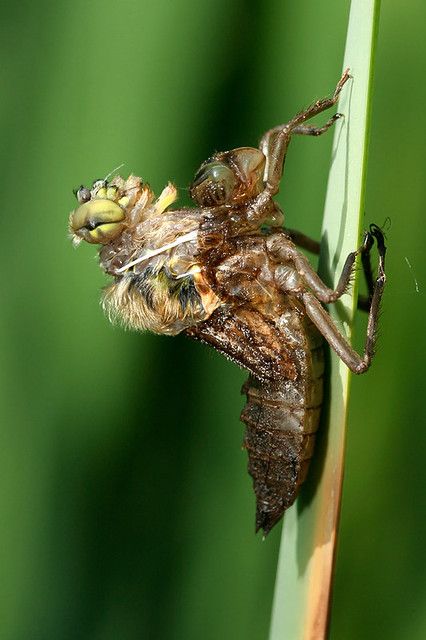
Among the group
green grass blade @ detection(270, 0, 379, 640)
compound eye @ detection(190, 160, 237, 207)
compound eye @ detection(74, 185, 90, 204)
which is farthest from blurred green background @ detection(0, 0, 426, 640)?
green grass blade @ detection(270, 0, 379, 640)

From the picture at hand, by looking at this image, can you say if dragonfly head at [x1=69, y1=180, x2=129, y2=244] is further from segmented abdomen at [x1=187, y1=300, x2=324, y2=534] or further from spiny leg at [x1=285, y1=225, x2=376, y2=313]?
spiny leg at [x1=285, y1=225, x2=376, y2=313]

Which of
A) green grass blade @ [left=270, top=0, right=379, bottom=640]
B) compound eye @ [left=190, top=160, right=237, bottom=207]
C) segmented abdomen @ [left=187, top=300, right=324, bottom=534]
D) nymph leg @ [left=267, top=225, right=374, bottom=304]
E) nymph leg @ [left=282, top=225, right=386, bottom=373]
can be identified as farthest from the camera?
compound eye @ [left=190, top=160, right=237, bottom=207]

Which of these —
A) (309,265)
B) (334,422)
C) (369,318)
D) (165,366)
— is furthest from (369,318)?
(165,366)

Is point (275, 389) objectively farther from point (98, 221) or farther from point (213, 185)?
point (98, 221)

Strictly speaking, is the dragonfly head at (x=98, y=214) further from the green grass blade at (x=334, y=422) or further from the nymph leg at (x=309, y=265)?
the green grass blade at (x=334, y=422)

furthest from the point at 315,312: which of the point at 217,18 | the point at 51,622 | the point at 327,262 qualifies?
Answer: the point at 51,622

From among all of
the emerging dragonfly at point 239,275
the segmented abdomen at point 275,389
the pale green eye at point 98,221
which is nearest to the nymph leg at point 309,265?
the emerging dragonfly at point 239,275

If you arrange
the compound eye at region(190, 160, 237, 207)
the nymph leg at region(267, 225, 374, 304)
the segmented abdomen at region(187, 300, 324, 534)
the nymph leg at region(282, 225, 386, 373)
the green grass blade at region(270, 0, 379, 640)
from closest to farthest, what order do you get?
the green grass blade at region(270, 0, 379, 640) < the nymph leg at region(267, 225, 374, 304) < the nymph leg at region(282, 225, 386, 373) < the segmented abdomen at region(187, 300, 324, 534) < the compound eye at region(190, 160, 237, 207)

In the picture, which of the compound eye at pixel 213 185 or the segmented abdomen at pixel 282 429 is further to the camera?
the compound eye at pixel 213 185
